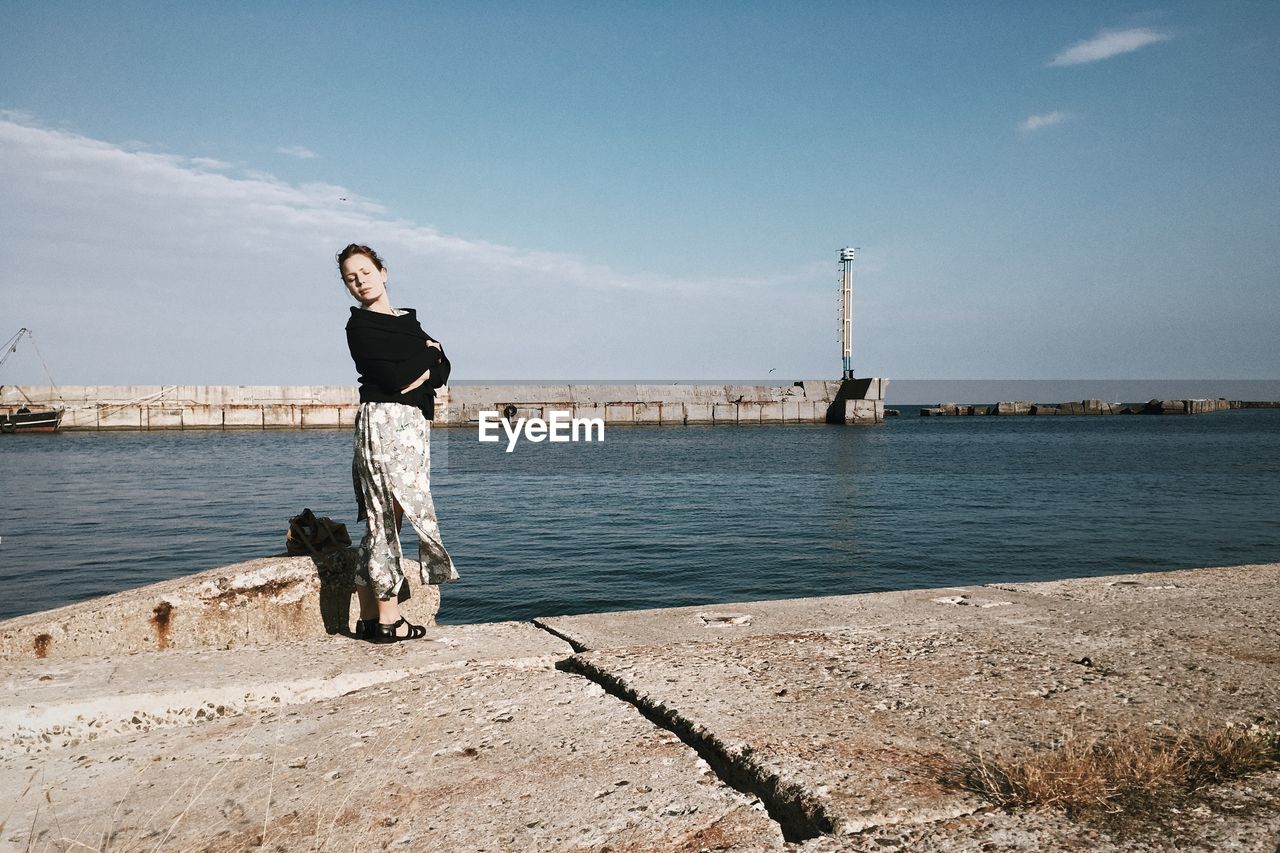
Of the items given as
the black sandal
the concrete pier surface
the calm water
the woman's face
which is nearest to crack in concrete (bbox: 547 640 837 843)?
the concrete pier surface

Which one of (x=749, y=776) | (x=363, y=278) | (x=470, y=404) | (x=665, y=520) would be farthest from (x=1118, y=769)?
(x=470, y=404)

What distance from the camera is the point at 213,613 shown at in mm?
3443

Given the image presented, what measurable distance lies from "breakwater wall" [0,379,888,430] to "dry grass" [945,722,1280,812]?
44266mm

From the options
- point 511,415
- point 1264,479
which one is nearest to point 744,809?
point 1264,479

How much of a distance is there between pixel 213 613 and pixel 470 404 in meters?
46.3

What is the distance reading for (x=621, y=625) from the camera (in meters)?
3.65

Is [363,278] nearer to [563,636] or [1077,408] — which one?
[563,636]

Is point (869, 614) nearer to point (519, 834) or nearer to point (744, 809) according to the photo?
point (744, 809)

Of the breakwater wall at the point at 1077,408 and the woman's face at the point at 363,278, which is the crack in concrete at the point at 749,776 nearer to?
the woman's face at the point at 363,278

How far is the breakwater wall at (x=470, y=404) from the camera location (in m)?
46.0

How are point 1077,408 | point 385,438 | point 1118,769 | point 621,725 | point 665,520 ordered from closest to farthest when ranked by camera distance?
point 1118,769 → point 621,725 → point 385,438 → point 665,520 → point 1077,408

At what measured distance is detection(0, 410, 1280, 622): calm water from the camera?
9.64 metres

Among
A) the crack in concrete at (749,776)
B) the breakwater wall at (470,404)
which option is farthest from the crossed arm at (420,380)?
the breakwater wall at (470,404)

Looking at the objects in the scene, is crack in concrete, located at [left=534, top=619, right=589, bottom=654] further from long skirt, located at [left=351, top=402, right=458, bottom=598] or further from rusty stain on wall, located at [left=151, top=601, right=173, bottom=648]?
rusty stain on wall, located at [left=151, top=601, right=173, bottom=648]
